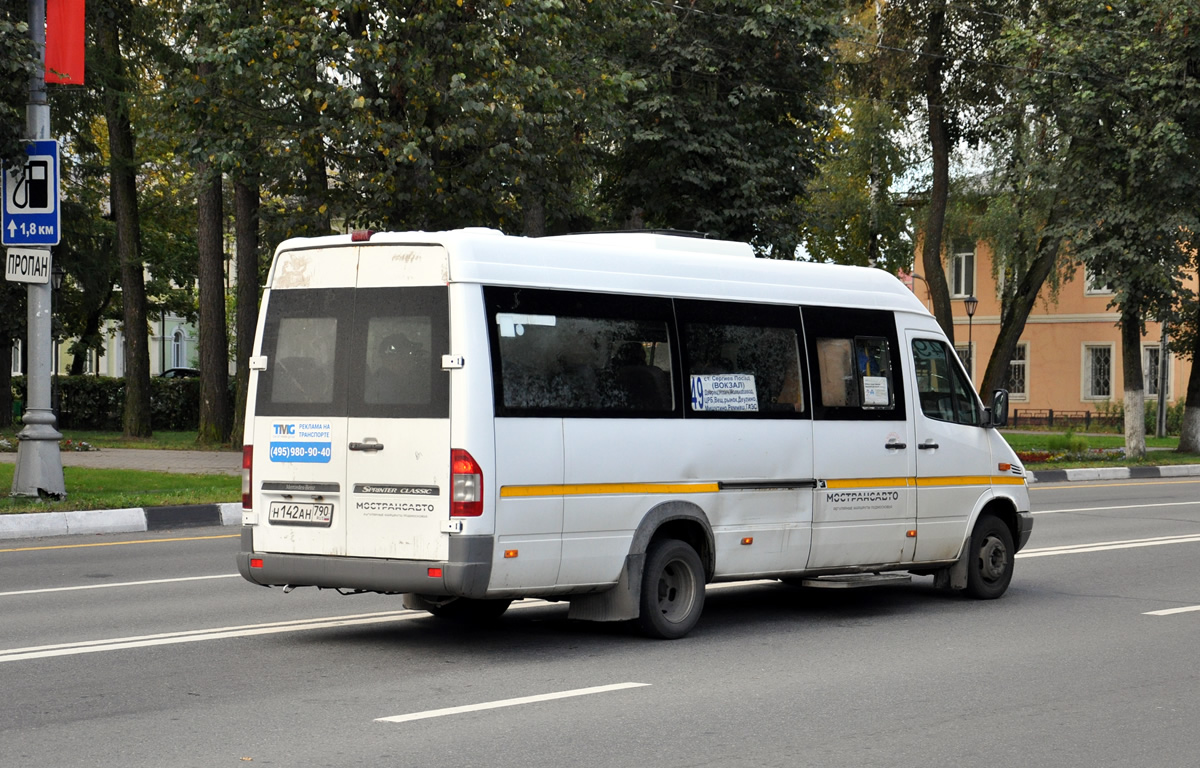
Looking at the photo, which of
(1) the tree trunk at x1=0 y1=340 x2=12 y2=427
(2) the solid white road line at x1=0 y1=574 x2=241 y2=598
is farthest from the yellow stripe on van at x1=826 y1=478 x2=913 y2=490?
(1) the tree trunk at x1=0 y1=340 x2=12 y2=427

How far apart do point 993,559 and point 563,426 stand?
4.42 metres

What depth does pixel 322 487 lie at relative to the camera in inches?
347

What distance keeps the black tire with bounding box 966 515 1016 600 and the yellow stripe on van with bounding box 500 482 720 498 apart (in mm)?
2860

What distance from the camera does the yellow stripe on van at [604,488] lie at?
8531 mm

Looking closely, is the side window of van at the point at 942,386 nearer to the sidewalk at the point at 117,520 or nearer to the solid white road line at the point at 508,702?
the solid white road line at the point at 508,702

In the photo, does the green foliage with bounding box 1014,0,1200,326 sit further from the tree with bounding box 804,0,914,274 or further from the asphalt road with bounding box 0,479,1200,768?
the asphalt road with bounding box 0,479,1200,768

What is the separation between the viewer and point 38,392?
1764cm

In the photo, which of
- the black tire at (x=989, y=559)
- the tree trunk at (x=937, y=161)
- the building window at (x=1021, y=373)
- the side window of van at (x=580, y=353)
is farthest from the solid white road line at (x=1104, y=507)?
the building window at (x=1021, y=373)

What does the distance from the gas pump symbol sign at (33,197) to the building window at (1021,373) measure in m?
48.9

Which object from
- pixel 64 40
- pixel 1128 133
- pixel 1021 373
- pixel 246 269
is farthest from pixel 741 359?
pixel 1021 373

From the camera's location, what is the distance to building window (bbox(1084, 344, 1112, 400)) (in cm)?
5931

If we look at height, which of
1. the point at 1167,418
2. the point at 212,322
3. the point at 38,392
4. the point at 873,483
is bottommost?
the point at 1167,418

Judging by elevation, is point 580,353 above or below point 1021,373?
below

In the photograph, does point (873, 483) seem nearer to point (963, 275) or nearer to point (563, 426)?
point (563, 426)
